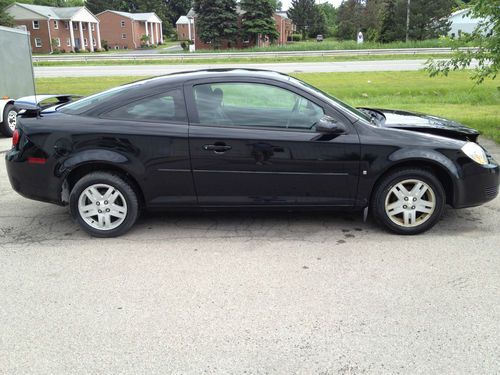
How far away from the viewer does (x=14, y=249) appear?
453cm

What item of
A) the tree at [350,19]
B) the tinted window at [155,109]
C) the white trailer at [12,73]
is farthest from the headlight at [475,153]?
the tree at [350,19]

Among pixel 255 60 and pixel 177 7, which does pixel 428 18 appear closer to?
pixel 255 60

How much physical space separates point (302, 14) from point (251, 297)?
320ft

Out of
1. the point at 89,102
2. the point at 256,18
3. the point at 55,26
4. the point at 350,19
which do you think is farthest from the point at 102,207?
the point at 350,19

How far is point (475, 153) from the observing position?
4.71 metres

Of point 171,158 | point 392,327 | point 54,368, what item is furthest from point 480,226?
point 54,368

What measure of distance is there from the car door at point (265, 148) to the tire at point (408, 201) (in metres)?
0.30

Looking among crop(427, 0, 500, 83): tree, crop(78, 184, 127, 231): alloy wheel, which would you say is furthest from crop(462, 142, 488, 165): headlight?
crop(427, 0, 500, 83): tree

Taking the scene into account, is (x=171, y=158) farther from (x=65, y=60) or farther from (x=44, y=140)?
(x=65, y=60)

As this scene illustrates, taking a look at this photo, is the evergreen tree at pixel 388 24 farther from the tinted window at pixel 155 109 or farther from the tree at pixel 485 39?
the tinted window at pixel 155 109

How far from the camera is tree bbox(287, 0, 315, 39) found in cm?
9419

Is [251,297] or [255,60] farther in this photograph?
[255,60]

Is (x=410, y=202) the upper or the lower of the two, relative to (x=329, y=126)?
lower

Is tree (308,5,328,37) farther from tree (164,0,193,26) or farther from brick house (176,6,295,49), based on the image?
tree (164,0,193,26)
